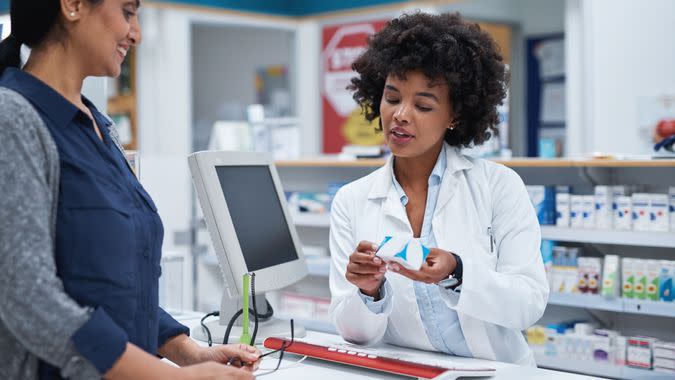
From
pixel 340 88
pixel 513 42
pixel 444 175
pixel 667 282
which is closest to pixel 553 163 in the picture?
pixel 667 282

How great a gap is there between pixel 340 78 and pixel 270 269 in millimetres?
5540

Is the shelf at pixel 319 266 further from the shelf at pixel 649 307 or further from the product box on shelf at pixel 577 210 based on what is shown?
the shelf at pixel 649 307

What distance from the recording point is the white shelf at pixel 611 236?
10.9ft

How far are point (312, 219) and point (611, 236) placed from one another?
5.25ft

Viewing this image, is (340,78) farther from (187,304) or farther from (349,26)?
(187,304)

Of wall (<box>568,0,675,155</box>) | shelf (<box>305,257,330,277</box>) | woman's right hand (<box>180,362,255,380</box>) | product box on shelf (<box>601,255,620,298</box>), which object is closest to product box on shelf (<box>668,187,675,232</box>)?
product box on shelf (<box>601,255,620,298</box>)

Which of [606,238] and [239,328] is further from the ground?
[606,238]

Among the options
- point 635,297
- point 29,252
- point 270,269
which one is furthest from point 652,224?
point 29,252

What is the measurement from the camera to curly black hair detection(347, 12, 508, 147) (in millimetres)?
2357

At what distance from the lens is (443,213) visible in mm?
2344

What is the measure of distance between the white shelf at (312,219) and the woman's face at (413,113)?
6.35 ft

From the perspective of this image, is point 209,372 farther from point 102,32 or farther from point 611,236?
point 611,236

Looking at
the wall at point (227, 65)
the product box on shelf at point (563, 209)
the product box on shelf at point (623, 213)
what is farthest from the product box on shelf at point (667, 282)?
the wall at point (227, 65)

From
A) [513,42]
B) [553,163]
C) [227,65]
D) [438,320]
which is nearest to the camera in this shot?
[438,320]
